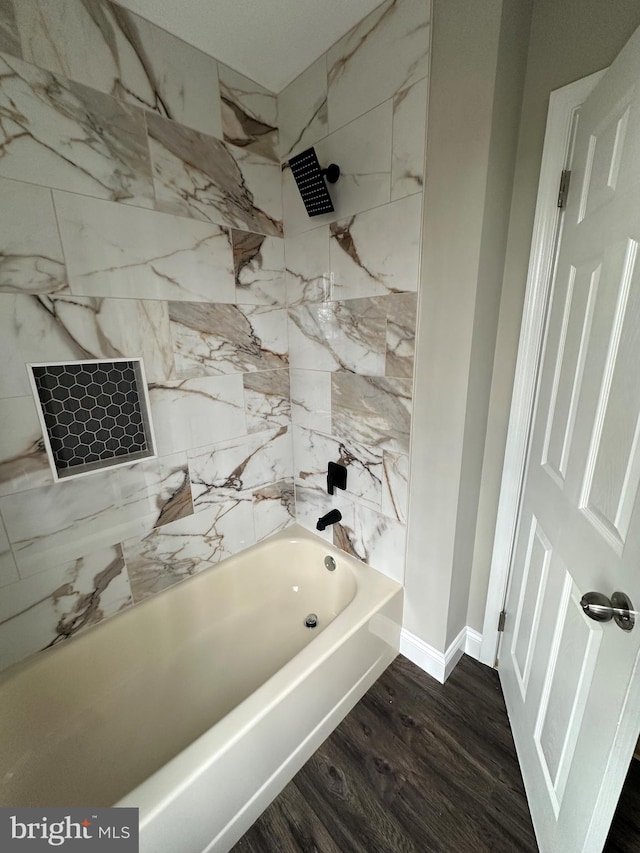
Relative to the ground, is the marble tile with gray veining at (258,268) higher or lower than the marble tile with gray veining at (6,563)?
higher

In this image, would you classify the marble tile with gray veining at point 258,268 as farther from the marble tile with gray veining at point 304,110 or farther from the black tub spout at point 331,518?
the black tub spout at point 331,518

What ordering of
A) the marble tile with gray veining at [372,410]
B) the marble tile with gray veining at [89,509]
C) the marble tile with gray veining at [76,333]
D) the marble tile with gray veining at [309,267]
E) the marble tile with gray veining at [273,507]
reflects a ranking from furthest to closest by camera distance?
the marble tile with gray veining at [273,507] → the marble tile with gray veining at [309,267] → the marble tile with gray veining at [372,410] → the marble tile with gray veining at [89,509] → the marble tile with gray veining at [76,333]

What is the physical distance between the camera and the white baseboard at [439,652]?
4.99ft

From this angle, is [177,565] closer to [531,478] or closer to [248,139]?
[531,478]

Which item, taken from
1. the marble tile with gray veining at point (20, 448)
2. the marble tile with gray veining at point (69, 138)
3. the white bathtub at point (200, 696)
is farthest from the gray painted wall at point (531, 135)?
the marble tile with gray veining at point (20, 448)

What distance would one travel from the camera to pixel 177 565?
164cm

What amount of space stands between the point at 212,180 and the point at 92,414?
1095 millimetres

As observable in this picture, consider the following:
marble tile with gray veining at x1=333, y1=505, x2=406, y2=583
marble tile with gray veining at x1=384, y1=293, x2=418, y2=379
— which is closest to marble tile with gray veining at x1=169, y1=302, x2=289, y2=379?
marble tile with gray veining at x1=384, y1=293, x2=418, y2=379

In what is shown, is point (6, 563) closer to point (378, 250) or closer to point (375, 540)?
point (375, 540)

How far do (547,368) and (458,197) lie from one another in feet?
2.09

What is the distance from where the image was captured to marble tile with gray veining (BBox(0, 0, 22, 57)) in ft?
3.19

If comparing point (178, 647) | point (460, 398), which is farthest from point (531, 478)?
point (178, 647)

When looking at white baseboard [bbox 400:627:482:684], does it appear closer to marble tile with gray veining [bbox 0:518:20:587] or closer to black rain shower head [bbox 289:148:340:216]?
marble tile with gray veining [bbox 0:518:20:587]

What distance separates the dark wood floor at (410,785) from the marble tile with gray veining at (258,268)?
189 centimetres
